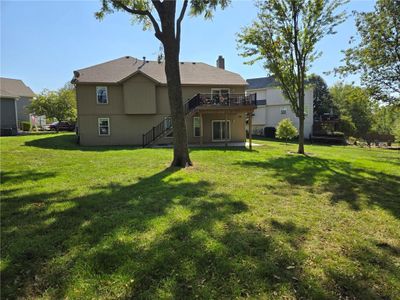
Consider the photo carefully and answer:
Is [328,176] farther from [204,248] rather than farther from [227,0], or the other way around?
[227,0]

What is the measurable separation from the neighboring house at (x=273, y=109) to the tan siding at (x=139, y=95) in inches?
853

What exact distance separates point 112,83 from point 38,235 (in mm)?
18244

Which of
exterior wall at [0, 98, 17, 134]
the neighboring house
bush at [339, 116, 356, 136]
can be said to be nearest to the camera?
exterior wall at [0, 98, 17, 134]

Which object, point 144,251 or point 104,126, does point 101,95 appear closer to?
point 104,126

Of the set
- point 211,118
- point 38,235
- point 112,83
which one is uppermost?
point 112,83

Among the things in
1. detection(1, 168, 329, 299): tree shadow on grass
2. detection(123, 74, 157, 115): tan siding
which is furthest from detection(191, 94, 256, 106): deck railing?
detection(1, 168, 329, 299): tree shadow on grass

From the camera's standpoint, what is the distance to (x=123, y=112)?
21.2 m

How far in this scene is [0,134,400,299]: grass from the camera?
296 cm

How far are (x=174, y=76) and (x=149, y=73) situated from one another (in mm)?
13390

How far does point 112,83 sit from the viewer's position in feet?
67.5

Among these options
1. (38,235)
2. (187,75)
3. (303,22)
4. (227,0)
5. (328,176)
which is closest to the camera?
(38,235)

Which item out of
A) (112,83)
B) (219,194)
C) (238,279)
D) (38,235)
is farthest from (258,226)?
(112,83)

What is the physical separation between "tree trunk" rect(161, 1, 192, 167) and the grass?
2.73 m

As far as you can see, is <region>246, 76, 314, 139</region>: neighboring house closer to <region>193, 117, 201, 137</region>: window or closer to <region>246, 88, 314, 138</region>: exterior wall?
<region>246, 88, 314, 138</region>: exterior wall
